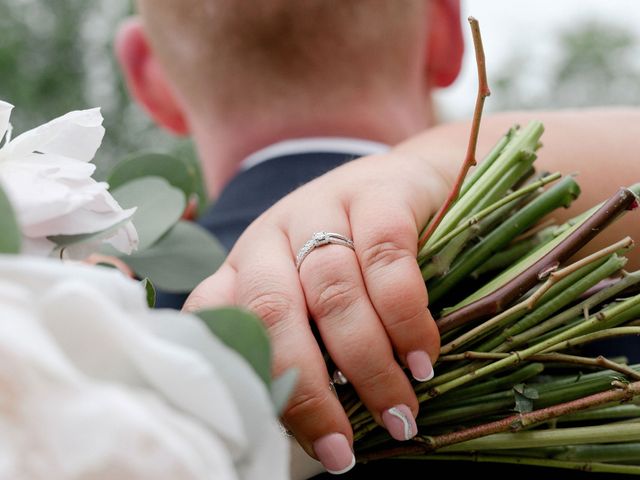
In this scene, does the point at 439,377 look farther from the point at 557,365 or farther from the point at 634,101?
the point at 634,101

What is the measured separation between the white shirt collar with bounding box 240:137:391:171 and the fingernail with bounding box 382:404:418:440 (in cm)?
58

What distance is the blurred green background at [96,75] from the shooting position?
11.0m

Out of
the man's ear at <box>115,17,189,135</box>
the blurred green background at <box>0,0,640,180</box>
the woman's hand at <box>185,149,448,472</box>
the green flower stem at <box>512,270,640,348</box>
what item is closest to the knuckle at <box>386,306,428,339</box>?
the woman's hand at <box>185,149,448,472</box>

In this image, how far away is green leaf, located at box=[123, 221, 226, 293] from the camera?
2.47ft

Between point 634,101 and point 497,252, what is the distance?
46.4 ft

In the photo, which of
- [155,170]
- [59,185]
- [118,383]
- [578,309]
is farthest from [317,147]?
[118,383]

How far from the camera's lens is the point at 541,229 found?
28.4 inches

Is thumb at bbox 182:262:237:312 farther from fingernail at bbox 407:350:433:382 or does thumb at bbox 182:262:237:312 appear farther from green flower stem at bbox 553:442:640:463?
green flower stem at bbox 553:442:640:463

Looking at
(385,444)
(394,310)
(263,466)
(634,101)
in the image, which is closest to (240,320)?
(263,466)

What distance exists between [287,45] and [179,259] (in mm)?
454

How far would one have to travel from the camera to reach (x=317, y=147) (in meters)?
1.11

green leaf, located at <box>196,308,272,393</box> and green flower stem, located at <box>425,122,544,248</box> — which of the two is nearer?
green leaf, located at <box>196,308,272,393</box>

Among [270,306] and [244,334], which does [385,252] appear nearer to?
[270,306]

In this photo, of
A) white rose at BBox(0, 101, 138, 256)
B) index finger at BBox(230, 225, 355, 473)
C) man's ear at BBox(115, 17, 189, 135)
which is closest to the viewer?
white rose at BBox(0, 101, 138, 256)
